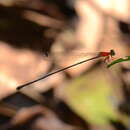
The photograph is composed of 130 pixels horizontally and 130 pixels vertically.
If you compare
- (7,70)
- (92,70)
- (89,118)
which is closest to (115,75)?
(92,70)

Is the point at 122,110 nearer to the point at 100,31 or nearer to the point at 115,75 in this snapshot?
the point at 115,75

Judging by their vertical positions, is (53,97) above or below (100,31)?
below

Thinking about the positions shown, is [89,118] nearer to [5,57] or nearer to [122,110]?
[122,110]

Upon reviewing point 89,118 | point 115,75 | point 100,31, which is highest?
point 100,31

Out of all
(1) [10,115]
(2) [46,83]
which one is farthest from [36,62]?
(1) [10,115]

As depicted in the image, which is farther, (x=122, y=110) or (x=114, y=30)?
(x=114, y=30)

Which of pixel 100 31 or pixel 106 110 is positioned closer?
pixel 106 110
